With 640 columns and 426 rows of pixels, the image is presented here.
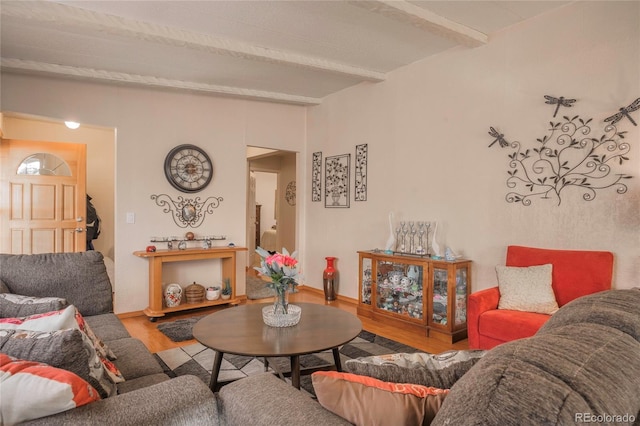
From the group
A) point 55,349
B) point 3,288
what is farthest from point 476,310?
point 3,288

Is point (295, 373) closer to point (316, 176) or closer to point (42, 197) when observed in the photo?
point (316, 176)

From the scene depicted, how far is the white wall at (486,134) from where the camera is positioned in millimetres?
2729

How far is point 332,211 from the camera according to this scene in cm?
518

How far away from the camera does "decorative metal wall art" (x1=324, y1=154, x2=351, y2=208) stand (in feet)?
16.3

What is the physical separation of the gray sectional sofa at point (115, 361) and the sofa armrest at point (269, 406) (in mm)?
64

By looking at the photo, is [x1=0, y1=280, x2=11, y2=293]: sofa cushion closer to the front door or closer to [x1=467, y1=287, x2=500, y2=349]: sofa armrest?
the front door

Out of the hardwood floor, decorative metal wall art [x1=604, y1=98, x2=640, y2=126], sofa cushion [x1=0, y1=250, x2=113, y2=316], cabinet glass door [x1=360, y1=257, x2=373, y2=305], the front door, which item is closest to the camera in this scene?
sofa cushion [x1=0, y1=250, x2=113, y2=316]

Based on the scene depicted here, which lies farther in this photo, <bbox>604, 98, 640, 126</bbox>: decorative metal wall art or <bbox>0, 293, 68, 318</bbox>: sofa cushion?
<bbox>604, 98, 640, 126</bbox>: decorative metal wall art

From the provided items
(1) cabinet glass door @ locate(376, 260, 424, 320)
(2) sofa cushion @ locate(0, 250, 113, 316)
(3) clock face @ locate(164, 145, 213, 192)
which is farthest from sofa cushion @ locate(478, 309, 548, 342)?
(3) clock face @ locate(164, 145, 213, 192)

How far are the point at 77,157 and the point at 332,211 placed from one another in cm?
331

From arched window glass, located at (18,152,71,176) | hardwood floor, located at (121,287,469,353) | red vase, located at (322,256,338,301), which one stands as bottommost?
hardwood floor, located at (121,287,469,353)

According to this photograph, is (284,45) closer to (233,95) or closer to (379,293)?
(233,95)

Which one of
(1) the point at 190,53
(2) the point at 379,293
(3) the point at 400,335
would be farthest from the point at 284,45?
(3) the point at 400,335

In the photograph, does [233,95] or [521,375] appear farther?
[233,95]
